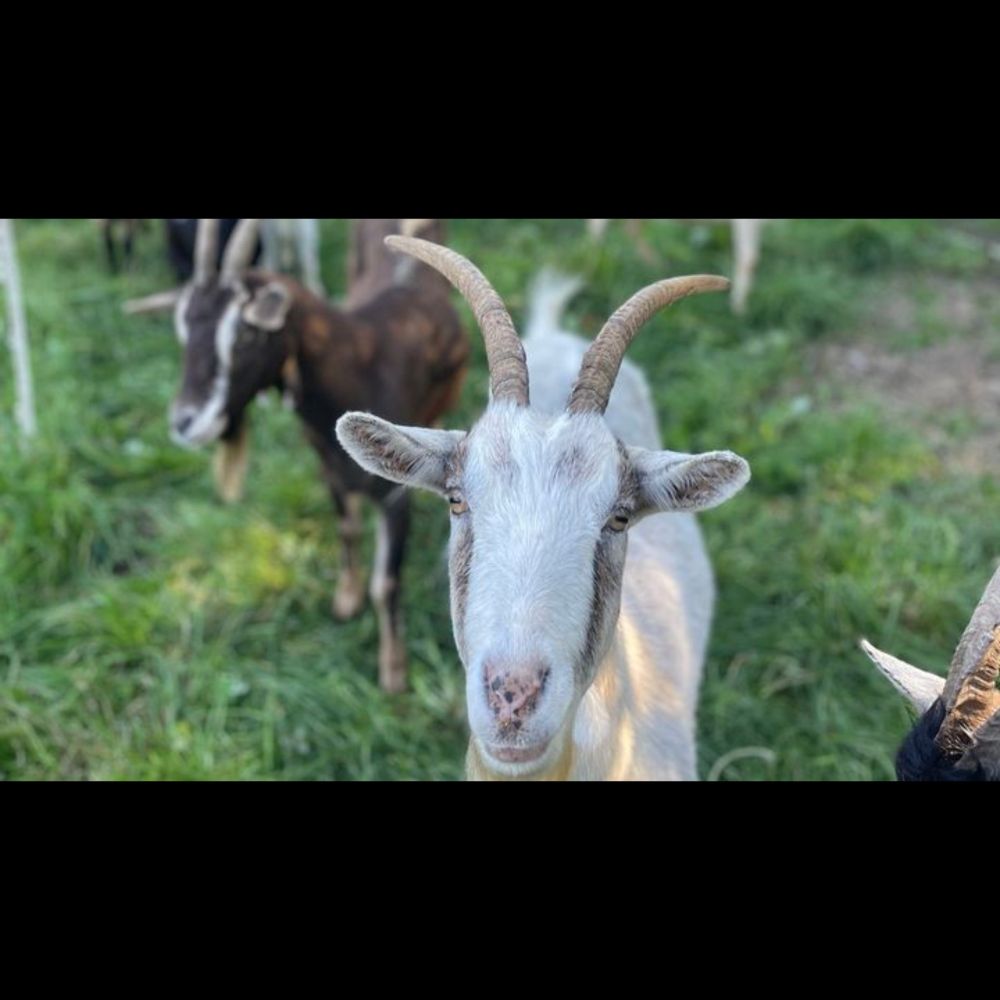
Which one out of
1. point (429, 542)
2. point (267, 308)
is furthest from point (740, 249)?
point (267, 308)

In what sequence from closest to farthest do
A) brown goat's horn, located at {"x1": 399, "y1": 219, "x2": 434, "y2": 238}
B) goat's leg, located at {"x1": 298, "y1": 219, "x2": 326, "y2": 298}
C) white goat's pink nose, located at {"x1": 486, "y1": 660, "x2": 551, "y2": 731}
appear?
white goat's pink nose, located at {"x1": 486, "y1": 660, "x2": 551, "y2": 731}
brown goat's horn, located at {"x1": 399, "y1": 219, "x2": 434, "y2": 238}
goat's leg, located at {"x1": 298, "y1": 219, "x2": 326, "y2": 298}

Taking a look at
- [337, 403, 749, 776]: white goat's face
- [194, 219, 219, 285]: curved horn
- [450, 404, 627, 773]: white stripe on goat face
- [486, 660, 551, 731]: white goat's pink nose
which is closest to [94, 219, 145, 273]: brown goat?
[194, 219, 219, 285]: curved horn

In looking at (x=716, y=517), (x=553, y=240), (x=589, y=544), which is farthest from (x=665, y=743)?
(x=553, y=240)

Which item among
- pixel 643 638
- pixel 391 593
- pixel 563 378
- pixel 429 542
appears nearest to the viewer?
pixel 643 638

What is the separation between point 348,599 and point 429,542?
0.49m

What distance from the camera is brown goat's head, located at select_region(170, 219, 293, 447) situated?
3.88m

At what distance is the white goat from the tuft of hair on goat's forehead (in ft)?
14.1

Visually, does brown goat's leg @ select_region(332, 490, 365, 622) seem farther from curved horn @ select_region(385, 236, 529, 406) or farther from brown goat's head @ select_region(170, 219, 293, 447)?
curved horn @ select_region(385, 236, 529, 406)

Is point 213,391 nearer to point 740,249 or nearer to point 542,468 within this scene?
point 542,468

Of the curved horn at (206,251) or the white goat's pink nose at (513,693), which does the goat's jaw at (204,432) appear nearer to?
the curved horn at (206,251)

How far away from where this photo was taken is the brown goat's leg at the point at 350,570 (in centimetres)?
448

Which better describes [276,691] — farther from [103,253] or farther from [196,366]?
[103,253]

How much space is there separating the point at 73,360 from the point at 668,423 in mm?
3152

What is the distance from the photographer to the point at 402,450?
231cm
